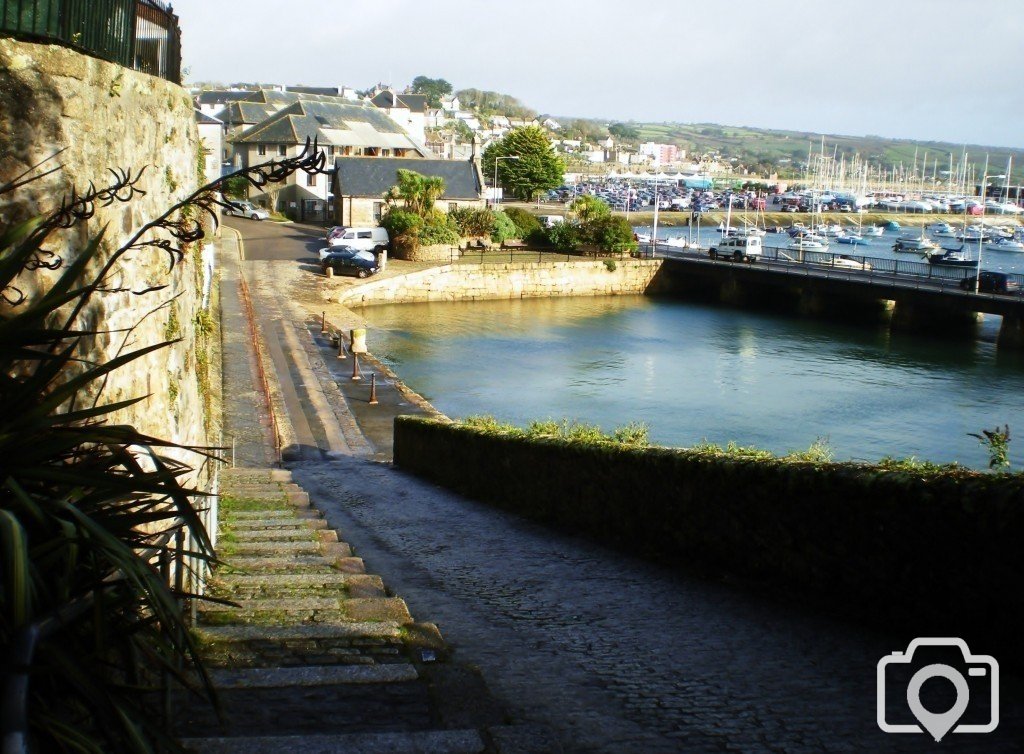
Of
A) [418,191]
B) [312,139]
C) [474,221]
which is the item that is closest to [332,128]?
[312,139]

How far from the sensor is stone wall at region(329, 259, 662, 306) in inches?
2088

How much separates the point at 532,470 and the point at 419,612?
5.09 metres

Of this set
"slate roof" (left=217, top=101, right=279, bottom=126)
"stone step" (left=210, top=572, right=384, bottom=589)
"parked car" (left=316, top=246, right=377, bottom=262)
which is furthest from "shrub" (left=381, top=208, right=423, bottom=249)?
"stone step" (left=210, top=572, right=384, bottom=589)

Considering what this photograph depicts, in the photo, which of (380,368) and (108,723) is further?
(380,368)

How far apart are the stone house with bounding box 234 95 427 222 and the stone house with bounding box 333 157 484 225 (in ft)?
12.0

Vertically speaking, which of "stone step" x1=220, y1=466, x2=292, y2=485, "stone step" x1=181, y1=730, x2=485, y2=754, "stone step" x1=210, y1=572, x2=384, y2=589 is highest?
"stone step" x1=181, y1=730, x2=485, y2=754

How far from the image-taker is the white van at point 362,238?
186ft

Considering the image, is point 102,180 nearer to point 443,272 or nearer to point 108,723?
point 108,723

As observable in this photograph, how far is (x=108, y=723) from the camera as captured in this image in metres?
3.24

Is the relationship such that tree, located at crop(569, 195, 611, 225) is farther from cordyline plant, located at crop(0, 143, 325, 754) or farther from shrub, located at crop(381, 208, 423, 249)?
cordyline plant, located at crop(0, 143, 325, 754)

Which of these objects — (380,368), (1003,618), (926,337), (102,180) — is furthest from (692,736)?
(926,337)

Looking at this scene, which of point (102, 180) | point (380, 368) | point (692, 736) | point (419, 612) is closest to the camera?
point (102, 180)

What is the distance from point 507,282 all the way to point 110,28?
5355cm

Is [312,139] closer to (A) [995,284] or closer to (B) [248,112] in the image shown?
(B) [248,112]
